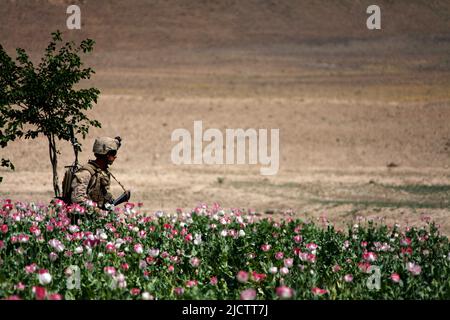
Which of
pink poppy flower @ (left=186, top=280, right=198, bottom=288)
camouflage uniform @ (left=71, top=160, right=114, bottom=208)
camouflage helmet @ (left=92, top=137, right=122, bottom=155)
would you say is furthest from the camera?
camouflage uniform @ (left=71, top=160, right=114, bottom=208)

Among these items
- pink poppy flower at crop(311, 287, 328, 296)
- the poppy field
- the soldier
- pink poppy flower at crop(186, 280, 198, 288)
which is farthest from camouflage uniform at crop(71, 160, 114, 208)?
pink poppy flower at crop(311, 287, 328, 296)

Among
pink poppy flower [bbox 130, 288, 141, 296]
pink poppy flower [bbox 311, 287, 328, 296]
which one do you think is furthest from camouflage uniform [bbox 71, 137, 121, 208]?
pink poppy flower [bbox 311, 287, 328, 296]

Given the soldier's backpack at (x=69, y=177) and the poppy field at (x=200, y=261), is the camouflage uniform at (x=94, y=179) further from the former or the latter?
the poppy field at (x=200, y=261)

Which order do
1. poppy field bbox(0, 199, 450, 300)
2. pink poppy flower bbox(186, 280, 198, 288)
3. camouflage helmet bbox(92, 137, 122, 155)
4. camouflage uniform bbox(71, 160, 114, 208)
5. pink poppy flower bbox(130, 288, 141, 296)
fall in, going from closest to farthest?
pink poppy flower bbox(130, 288, 141, 296), pink poppy flower bbox(186, 280, 198, 288), poppy field bbox(0, 199, 450, 300), camouflage helmet bbox(92, 137, 122, 155), camouflage uniform bbox(71, 160, 114, 208)

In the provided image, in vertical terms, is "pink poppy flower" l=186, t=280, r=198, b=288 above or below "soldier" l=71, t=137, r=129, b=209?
below

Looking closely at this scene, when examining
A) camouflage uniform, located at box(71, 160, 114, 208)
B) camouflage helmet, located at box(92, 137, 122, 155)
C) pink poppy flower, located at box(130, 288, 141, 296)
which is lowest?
pink poppy flower, located at box(130, 288, 141, 296)

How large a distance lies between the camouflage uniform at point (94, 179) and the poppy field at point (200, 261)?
0.48ft

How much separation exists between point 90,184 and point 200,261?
150 cm

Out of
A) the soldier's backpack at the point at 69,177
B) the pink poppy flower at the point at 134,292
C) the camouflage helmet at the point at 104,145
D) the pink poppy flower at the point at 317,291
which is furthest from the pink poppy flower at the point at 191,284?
the soldier's backpack at the point at 69,177

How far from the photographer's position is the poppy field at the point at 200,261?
5.85m

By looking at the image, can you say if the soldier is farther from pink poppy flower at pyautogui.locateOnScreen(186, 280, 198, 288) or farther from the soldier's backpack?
pink poppy flower at pyautogui.locateOnScreen(186, 280, 198, 288)

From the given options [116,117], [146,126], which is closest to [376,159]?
[146,126]

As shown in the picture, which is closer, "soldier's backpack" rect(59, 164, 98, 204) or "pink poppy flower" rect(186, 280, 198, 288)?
"pink poppy flower" rect(186, 280, 198, 288)

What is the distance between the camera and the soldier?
7668 mm
